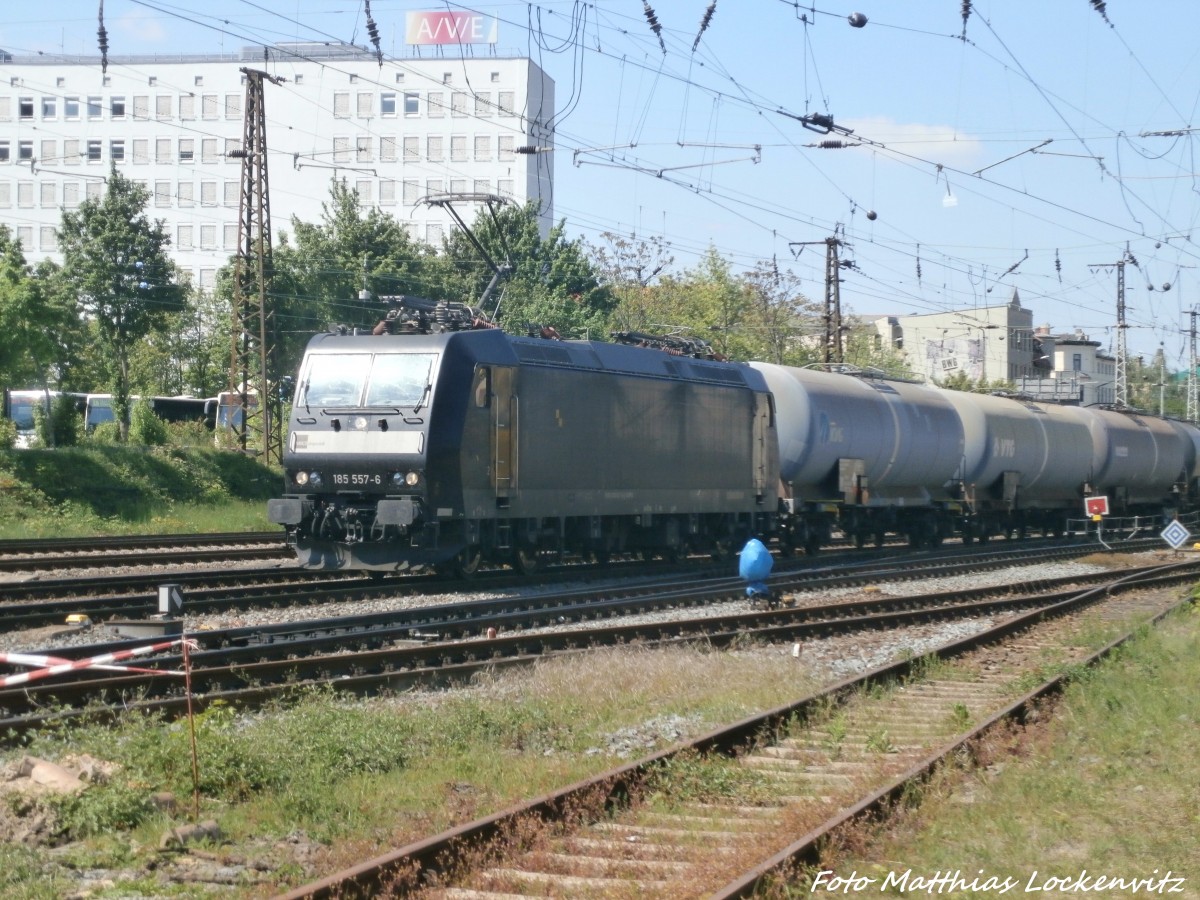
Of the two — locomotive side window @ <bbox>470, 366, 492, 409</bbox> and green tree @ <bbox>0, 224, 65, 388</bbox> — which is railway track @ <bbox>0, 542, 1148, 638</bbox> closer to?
locomotive side window @ <bbox>470, 366, 492, 409</bbox>

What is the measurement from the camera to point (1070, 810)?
25.4 ft

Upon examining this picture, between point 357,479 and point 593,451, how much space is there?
13.6ft

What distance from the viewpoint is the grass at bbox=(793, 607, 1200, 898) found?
6602mm

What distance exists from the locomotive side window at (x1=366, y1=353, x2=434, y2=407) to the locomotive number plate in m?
0.99

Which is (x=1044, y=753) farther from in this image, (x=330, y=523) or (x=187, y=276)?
(x=187, y=276)

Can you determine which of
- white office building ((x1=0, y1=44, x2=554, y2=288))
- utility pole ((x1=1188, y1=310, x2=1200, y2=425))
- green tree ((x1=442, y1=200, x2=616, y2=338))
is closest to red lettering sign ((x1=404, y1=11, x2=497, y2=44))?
white office building ((x1=0, y1=44, x2=554, y2=288))

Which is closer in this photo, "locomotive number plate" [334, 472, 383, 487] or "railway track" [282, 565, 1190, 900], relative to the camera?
"railway track" [282, 565, 1190, 900]

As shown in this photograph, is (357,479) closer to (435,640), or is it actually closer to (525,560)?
(525,560)

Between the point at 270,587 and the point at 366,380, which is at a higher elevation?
the point at 366,380

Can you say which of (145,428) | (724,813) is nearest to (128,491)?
(145,428)

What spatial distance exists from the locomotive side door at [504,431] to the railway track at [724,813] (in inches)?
306

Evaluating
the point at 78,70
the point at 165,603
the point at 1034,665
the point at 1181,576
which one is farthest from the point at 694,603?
the point at 78,70

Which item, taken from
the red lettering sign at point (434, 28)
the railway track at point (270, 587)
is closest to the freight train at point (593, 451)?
the railway track at point (270, 587)

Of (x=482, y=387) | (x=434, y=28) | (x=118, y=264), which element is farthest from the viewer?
(x=434, y=28)
